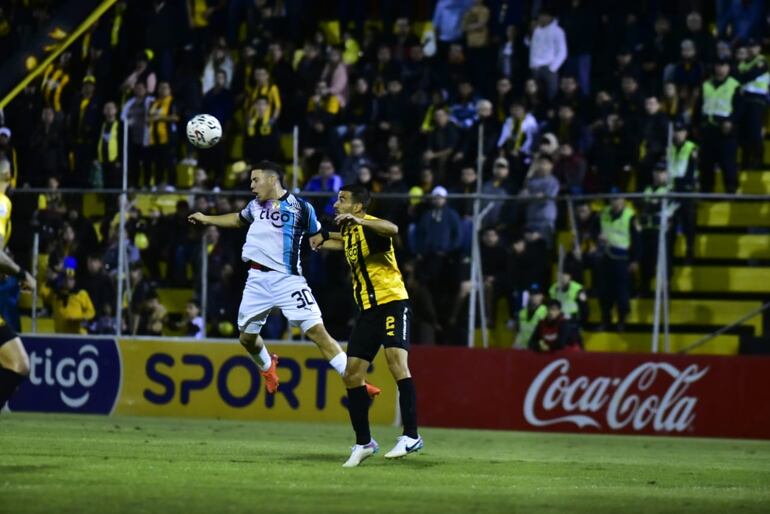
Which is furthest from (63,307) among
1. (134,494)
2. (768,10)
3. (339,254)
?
(768,10)

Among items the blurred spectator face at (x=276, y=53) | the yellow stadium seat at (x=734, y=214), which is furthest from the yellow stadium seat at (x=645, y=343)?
the blurred spectator face at (x=276, y=53)

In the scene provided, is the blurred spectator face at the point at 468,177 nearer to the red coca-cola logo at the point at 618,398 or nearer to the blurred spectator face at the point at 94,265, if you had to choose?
the red coca-cola logo at the point at 618,398

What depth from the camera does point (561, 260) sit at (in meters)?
19.2

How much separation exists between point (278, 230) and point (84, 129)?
9.40m

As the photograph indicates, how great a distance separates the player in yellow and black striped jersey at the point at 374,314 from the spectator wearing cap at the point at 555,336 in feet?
21.8

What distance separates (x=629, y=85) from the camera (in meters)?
22.3

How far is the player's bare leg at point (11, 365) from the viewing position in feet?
38.0

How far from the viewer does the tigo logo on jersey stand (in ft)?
68.6

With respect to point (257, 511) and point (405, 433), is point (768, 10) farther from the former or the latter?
point (257, 511)

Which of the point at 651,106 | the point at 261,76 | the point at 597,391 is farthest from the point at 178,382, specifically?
the point at 651,106

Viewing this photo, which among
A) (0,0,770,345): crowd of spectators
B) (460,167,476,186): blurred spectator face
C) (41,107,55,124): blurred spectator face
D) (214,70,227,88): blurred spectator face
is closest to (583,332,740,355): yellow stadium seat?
(0,0,770,345): crowd of spectators

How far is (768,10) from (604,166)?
18.0 ft

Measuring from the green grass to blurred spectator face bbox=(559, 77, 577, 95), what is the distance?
22.4ft

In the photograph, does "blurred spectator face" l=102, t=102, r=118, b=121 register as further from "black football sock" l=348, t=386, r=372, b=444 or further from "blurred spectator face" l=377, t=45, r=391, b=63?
"black football sock" l=348, t=386, r=372, b=444
